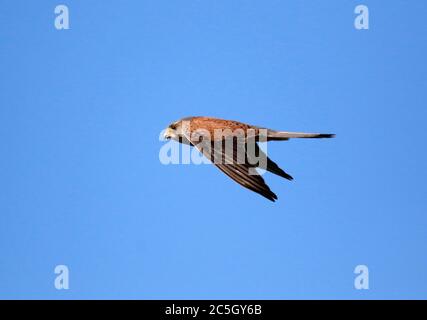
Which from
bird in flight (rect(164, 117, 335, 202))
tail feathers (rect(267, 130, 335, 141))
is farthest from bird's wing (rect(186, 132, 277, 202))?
tail feathers (rect(267, 130, 335, 141))

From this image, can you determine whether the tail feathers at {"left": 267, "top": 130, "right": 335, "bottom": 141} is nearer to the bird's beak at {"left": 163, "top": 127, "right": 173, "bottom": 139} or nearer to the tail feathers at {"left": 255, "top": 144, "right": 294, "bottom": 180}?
the tail feathers at {"left": 255, "top": 144, "right": 294, "bottom": 180}

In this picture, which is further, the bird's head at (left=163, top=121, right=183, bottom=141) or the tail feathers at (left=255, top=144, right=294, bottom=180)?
the bird's head at (left=163, top=121, right=183, bottom=141)

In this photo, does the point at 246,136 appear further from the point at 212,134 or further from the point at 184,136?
the point at 184,136

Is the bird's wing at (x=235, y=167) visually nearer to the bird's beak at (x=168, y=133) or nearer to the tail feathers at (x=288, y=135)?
the tail feathers at (x=288, y=135)

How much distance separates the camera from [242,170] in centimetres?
778

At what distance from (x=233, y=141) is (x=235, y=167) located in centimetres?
140

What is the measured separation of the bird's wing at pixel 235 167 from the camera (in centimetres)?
736

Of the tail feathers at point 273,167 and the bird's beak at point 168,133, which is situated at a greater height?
the bird's beak at point 168,133

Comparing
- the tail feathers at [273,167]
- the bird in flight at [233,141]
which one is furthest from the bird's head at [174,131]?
the tail feathers at [273,167]

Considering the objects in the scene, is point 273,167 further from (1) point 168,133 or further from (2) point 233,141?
(1) point 168,133

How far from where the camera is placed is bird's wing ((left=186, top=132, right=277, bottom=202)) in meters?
7.36
